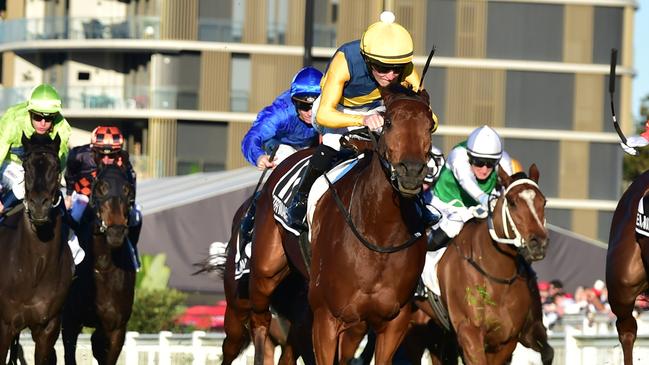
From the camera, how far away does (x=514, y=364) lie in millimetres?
13984

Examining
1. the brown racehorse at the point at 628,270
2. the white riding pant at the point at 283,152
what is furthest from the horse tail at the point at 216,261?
the brown racehorse at the point at 628,270

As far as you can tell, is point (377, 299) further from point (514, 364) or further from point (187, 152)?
point (187, 152)

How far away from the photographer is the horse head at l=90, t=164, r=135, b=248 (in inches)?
485

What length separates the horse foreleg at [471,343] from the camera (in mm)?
11109

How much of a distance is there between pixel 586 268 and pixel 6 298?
14.9 metres

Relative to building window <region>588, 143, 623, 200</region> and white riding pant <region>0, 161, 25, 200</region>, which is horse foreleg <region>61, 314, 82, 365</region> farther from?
building window <region>588, 143, 623, 200</region>

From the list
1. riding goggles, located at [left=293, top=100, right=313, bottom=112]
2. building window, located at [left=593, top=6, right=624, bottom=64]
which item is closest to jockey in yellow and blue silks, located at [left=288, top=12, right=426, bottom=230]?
riding goggles, located at [left=293, top=100, right=313, bottom=112]

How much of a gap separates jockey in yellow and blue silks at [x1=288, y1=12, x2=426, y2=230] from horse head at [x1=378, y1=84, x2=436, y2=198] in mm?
286

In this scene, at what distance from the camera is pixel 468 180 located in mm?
11961

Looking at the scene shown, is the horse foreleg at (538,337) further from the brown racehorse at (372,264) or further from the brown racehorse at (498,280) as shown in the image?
the brown racehorse at (372,264)

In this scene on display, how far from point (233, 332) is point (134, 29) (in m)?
42.9

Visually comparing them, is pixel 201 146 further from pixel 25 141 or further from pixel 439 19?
pixel 25 141

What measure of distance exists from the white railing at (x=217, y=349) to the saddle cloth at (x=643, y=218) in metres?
2.04

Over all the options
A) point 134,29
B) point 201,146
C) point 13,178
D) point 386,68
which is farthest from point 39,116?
point 134,29
